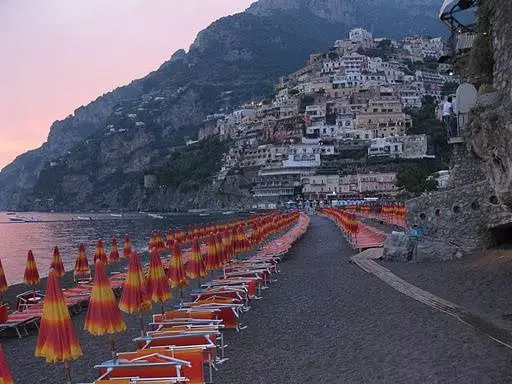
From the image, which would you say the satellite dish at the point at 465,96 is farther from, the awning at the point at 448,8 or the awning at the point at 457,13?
the awning at the point at 448,8

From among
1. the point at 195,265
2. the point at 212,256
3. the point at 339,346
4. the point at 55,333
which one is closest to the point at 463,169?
the point at 212,256

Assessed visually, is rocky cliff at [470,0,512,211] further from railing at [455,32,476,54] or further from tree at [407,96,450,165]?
tree at [407,96,450,165]

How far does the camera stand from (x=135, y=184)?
198 meters

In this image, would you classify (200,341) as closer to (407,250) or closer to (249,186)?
(407,250)

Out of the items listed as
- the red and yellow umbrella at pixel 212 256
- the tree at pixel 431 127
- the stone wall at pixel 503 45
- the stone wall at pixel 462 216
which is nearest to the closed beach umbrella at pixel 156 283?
the red and yellow umbrella at pixel 212 256

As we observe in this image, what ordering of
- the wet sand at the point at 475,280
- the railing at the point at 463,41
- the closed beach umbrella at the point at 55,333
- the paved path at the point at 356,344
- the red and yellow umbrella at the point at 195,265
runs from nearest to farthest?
the closed beach umbrella at the point at 55,333
the paved path at the point at 356,344
the wet sand at the point at 475,280
the red and yellow umbrella at the point at 195,265
the railing at the point at 463,41

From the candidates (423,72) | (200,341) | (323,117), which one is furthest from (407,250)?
(423,72)

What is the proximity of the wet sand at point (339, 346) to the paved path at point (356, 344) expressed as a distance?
0.02m

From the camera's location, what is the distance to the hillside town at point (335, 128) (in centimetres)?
11800

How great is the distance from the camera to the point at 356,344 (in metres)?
10.4

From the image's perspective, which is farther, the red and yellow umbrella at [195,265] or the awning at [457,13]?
the awning at [457,13]

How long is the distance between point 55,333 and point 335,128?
451 feet

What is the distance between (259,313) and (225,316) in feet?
5.93

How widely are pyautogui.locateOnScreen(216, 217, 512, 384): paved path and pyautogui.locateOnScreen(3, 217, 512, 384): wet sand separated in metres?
0.02
